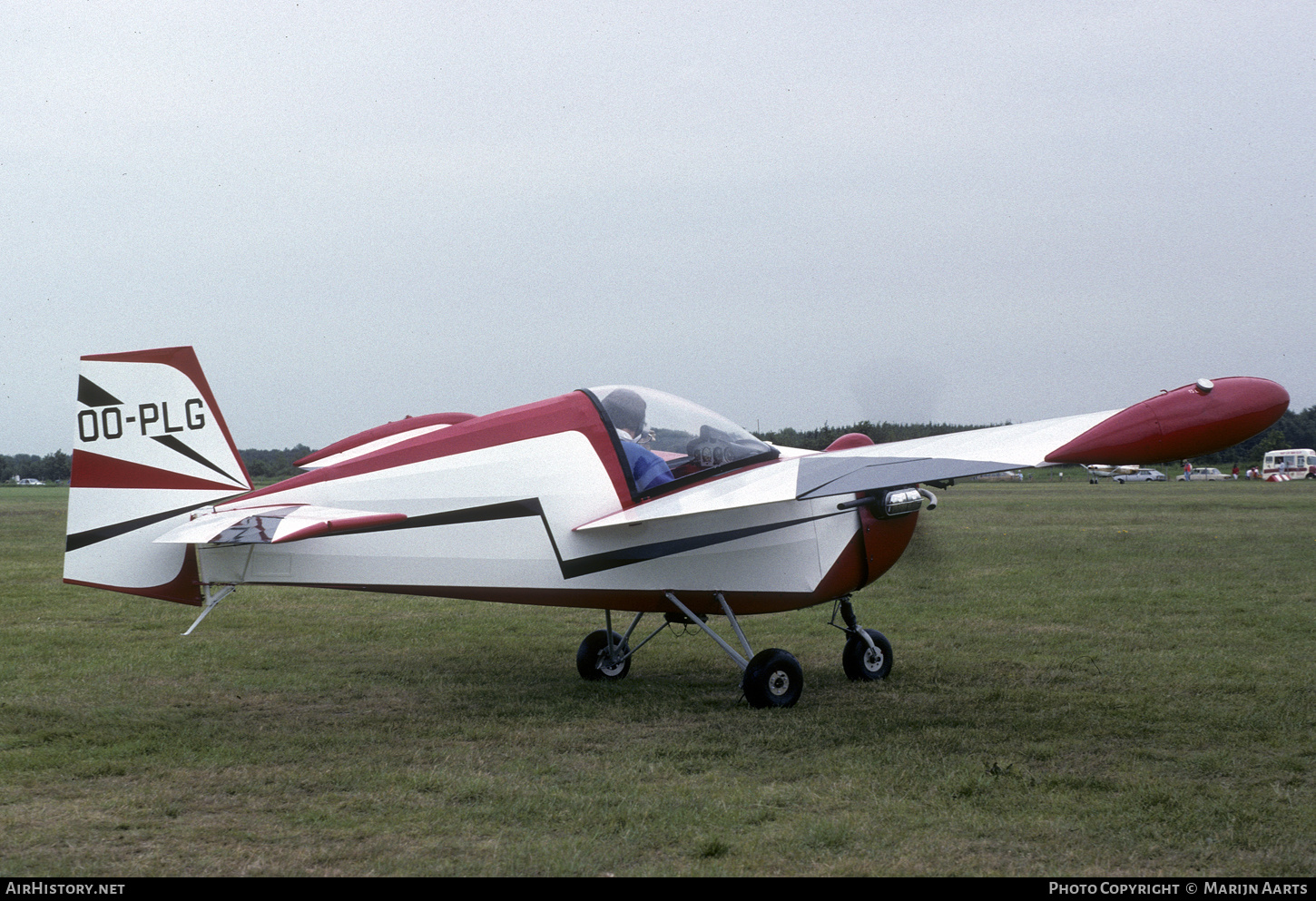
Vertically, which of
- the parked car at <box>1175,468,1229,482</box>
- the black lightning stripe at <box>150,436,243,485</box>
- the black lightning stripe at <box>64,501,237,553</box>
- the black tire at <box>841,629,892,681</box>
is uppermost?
the black lightning stripe at <box>150,436,243,485</box>

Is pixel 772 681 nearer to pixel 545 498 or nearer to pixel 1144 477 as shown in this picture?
pixel 545 498

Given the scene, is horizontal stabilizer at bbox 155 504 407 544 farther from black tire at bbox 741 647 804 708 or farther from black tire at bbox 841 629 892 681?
black tire at bbox 841 629 892 681

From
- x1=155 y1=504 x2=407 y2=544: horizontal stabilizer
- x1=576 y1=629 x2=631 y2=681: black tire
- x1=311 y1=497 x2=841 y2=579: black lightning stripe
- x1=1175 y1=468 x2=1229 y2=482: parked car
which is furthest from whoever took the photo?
x1=1175 y1=468 x2=1229 y2=482: parked car

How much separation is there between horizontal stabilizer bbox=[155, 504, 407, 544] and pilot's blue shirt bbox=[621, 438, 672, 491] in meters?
1.61

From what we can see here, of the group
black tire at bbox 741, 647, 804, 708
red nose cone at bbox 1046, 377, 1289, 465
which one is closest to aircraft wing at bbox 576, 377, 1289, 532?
red nose cone at bbox 1046, 377, 1289, 465

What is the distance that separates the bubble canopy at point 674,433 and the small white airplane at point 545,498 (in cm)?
1

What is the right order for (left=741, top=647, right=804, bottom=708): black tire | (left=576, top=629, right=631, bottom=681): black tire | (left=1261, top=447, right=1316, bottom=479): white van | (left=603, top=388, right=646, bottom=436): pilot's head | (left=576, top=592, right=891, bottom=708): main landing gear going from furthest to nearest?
(left=1261, top=447, right=1316, bottom=479): white van, (left=576, top=629, right=631, bottom=681): black tire, (left=576, top=592, right=891, bottom=708): main landing gear, (left=603, top=388, right=646, bottom=436): pilot's head, (left=741, top=647, right=804, bottom=708): black tire

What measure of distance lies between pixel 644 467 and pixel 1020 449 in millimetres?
2495

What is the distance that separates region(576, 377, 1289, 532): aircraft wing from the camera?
236 inches

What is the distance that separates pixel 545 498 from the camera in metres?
7.02

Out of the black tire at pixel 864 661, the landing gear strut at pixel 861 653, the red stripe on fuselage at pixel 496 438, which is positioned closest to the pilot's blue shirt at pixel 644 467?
the red stripe on fuselage at pixel 496 438

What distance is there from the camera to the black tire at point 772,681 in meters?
7.16

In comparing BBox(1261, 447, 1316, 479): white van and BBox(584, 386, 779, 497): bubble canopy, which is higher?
BBox(584, 386, 779, 497): bubble canopy
